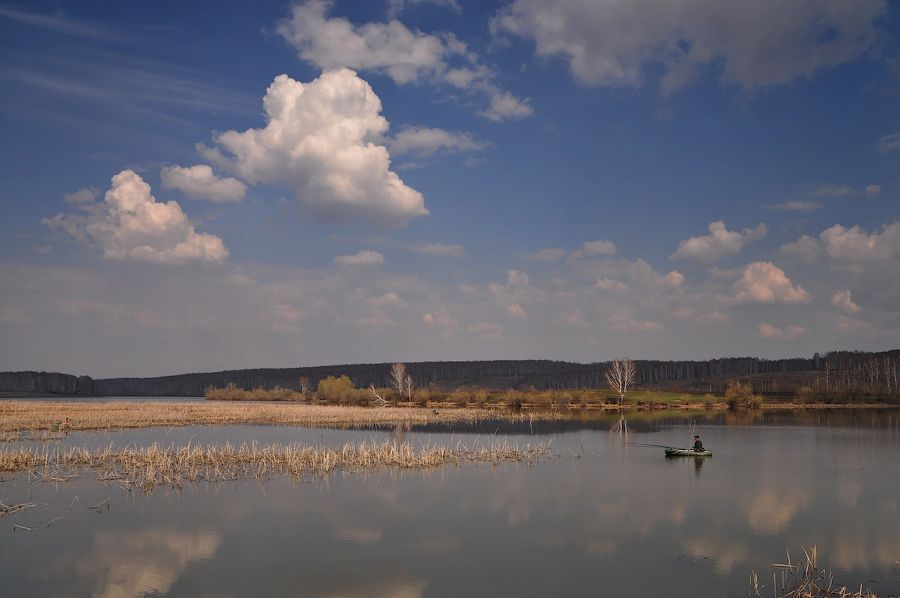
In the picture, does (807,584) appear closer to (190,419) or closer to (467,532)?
(467,532)

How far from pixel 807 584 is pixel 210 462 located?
983 inches

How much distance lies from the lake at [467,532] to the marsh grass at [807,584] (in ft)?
1.03

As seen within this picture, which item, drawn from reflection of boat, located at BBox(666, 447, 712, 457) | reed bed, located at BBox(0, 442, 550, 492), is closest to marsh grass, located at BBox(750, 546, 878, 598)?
reed bed, located at BBox(0, 442, 550, 492)

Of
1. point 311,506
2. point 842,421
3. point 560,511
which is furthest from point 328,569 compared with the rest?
point 842,421

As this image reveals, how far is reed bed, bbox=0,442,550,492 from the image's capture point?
24958 mm

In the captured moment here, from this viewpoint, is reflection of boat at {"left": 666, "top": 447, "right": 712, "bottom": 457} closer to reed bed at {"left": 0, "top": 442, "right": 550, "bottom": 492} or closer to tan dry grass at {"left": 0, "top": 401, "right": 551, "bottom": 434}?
reed bed at {"left": 0, "top": 442, "right": 550, "bottom": 492}

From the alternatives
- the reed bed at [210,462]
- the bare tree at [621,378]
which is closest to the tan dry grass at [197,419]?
the reed bed at [210,462]

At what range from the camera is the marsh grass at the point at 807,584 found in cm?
1207

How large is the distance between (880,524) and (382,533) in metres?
15.4

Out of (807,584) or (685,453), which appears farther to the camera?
(685,453)

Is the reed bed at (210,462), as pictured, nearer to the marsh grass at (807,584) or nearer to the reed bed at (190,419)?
the reed bed at (190,419)

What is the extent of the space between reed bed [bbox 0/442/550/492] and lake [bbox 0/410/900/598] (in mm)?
1317

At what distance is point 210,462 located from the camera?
94.2 ft

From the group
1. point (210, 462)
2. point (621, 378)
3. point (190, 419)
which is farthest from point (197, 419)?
point (621, 378)
